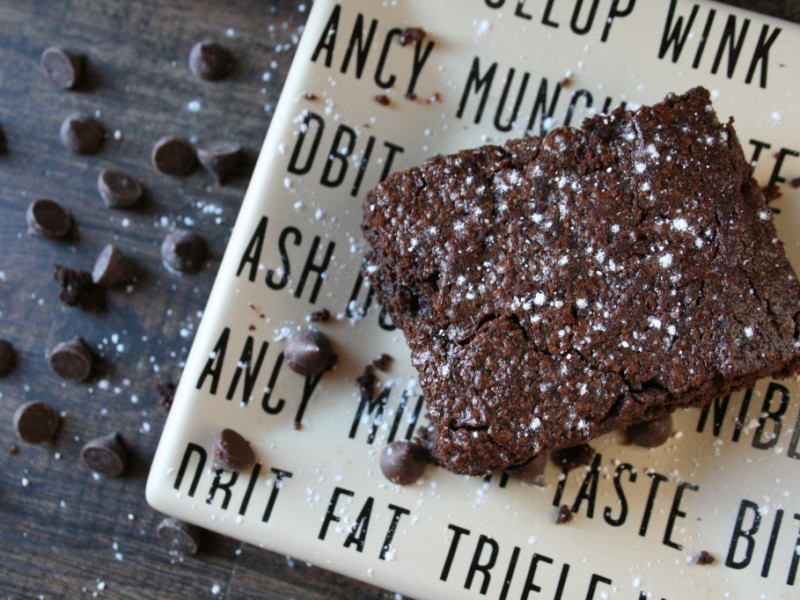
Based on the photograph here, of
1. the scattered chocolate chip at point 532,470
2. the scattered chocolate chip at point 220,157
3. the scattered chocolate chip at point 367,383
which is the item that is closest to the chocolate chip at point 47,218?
the scattered chocolate chip at point 220,157

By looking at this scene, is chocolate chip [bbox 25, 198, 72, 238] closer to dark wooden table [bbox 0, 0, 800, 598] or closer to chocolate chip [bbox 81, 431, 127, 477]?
dark wooden table [bbox 0, 0, 800, 598]

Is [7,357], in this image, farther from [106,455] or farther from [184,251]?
[184,251]

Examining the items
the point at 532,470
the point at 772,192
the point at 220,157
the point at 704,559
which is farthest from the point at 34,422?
the point at 772,192

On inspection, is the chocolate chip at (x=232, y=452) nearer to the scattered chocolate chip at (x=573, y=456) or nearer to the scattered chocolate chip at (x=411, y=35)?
the scattered chocolate chip at (x=573, y=456)

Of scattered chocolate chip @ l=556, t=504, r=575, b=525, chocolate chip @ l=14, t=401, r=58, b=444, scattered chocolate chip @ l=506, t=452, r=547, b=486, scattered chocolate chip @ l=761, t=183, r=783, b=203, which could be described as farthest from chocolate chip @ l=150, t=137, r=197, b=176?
scattered chocolate chip @ l=761, t=183, r=783, b=203

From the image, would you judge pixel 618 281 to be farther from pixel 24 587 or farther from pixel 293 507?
pixel 24 587

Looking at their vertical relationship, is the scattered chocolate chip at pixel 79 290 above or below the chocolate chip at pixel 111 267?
below

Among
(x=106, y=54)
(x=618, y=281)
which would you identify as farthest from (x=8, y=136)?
(x=618, y=281)
